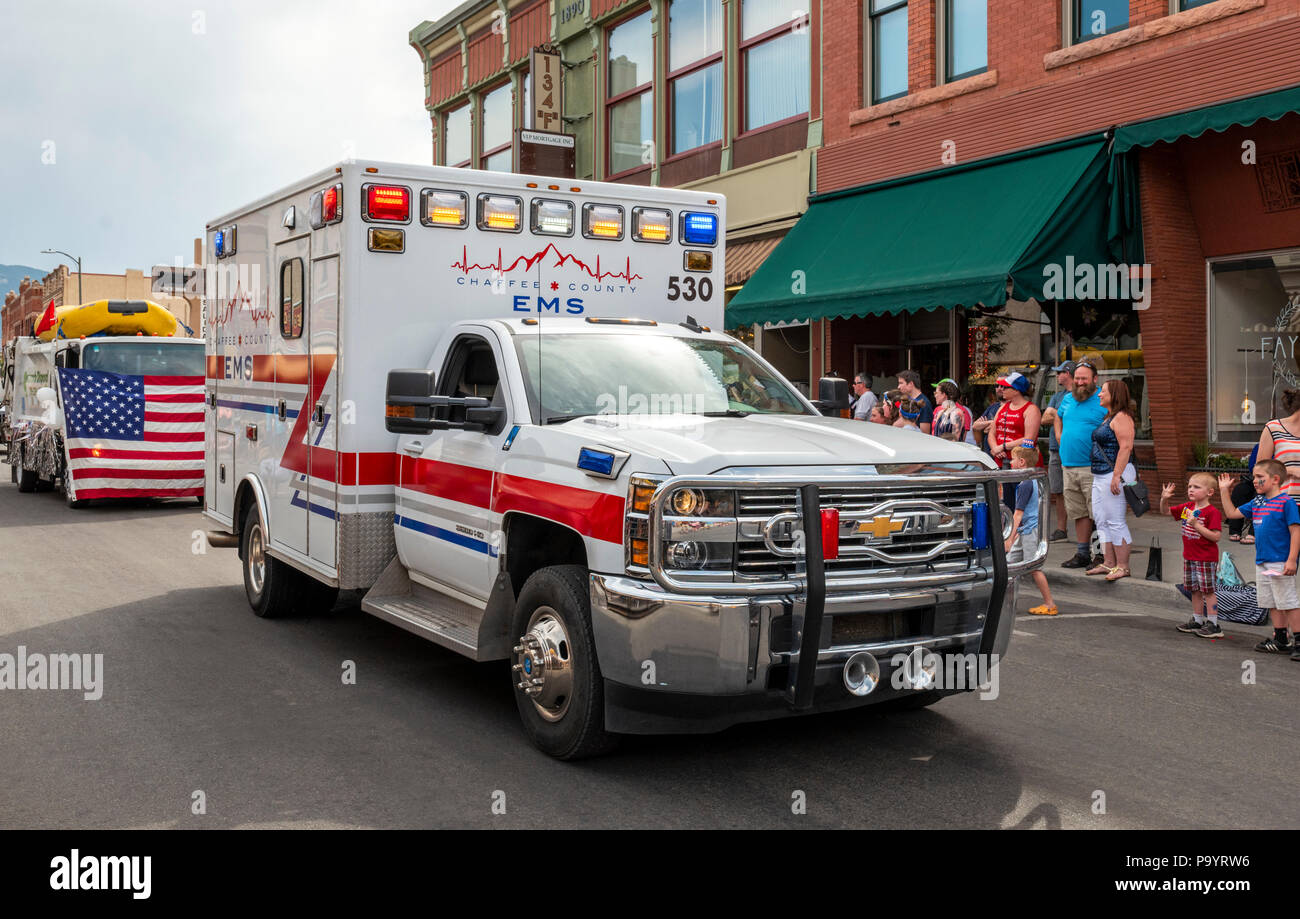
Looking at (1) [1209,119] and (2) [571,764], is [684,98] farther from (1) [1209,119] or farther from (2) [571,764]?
(2) [571,764]

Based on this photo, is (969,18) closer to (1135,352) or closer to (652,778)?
(1135,352)

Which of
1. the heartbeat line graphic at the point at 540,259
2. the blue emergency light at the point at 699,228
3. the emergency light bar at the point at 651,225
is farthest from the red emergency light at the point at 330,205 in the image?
the blue emergency light at the point at 699,228

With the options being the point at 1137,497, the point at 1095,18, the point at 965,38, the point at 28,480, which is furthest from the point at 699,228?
the point at 28,480

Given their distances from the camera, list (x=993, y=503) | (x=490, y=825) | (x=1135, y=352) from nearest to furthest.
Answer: (x=490, y=825)
(x=993, y=503)
(x=1135, y=352)

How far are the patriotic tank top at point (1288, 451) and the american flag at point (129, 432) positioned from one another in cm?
1346

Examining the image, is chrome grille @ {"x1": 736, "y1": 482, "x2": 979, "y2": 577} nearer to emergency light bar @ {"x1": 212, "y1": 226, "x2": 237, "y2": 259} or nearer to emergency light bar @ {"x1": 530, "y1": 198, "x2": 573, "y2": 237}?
emergency light bar @ {"x1": 530, "y1": 198, "x2": 573, "y2": 237}

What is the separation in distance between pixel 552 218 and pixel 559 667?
3.24m

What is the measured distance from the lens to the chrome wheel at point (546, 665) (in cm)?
546

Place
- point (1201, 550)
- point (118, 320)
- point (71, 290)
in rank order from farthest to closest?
point (71, 290) → point (118, 320) → point (1201, 550)

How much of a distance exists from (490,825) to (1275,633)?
5788mm

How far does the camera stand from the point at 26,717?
6.30m

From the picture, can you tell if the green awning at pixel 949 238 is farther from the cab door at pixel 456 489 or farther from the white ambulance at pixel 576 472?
the cab door at pixel 456 489

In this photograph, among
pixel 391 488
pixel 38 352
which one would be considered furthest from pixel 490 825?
pixel 38 352

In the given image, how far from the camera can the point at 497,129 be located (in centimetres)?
2780
